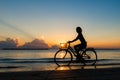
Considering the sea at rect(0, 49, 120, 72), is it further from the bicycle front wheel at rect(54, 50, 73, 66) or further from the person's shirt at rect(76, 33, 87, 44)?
the person's shirt at rect(76, 33, 87, 44)

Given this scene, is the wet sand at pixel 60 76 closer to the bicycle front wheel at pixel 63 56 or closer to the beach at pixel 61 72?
the beach at pixel 61 72

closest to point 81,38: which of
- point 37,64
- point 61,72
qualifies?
point 61,72

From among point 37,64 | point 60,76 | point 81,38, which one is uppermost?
point 81,38

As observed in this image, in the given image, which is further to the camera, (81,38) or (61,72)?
(81,38)

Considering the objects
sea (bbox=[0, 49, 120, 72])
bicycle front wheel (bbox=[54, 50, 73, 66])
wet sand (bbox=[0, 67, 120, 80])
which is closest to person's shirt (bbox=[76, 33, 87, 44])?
bicycle front wheel (bbox=[54, 50, 73, 66])

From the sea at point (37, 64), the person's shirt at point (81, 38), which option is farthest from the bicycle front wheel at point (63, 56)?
the person's shirt at point (81, 38)

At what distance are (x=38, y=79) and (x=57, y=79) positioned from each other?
556 millimetres

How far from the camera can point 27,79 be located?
7.79 meters

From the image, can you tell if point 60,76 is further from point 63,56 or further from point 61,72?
point 63,56

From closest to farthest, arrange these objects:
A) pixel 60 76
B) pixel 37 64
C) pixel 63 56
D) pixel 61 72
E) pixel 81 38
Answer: pixel 60 76
pixel 61 72
pixel 81 38
pixel 63 56
pixel 37 64

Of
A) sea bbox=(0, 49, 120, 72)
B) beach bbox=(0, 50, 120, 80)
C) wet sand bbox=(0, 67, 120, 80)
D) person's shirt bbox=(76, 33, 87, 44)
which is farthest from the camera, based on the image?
sea bbox=(0, 49, 120, 72)

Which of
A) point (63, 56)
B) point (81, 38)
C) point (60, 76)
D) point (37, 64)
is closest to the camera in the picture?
point (60, 76)

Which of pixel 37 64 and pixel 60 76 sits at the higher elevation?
pixel 37 64

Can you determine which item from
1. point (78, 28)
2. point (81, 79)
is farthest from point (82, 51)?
point (81, 79)
